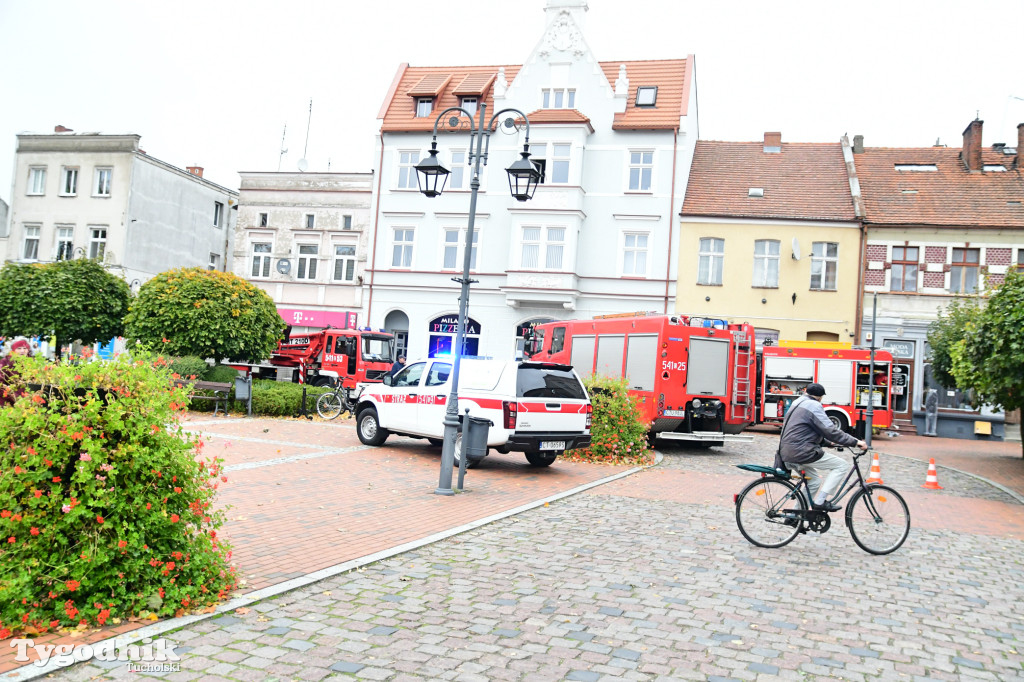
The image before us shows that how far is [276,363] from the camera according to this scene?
30.8m

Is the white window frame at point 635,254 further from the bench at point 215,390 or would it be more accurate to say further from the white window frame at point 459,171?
the bench at point 215,390

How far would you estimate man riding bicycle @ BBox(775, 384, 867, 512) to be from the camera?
27.1ft

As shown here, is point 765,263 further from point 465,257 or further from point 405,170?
point 465,257

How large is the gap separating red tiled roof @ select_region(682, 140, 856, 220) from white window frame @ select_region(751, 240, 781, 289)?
115 cm

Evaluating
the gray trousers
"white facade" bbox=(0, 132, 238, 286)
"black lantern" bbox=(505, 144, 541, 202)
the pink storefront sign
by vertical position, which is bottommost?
the gray trousers

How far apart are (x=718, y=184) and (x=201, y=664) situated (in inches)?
1228

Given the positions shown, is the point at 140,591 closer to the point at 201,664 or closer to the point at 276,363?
the point at 201,664

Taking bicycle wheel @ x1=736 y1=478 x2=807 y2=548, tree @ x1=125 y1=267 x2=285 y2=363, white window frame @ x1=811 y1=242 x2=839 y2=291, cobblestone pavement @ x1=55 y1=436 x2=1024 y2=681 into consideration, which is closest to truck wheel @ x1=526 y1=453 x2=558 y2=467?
cobblestone pavement @ x1=55 y1=436 x2=1024 y2=681

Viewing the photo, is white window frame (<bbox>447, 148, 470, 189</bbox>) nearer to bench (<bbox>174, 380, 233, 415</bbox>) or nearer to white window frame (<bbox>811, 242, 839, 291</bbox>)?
white window frame (<bbox>811, 242, 839, 291</bbox>)

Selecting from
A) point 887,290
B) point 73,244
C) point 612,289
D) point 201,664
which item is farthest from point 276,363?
point 201,664

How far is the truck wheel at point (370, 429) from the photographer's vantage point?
15109 mm

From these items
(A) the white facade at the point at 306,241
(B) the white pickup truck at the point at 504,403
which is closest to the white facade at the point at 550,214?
(A) the white facade at the point at 306,241

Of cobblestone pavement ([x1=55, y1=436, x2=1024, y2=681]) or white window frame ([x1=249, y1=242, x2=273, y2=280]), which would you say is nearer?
cobblestone pavement ([x1=55, y1=436, x2=1024, y2=681])

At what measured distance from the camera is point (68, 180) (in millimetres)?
40094
